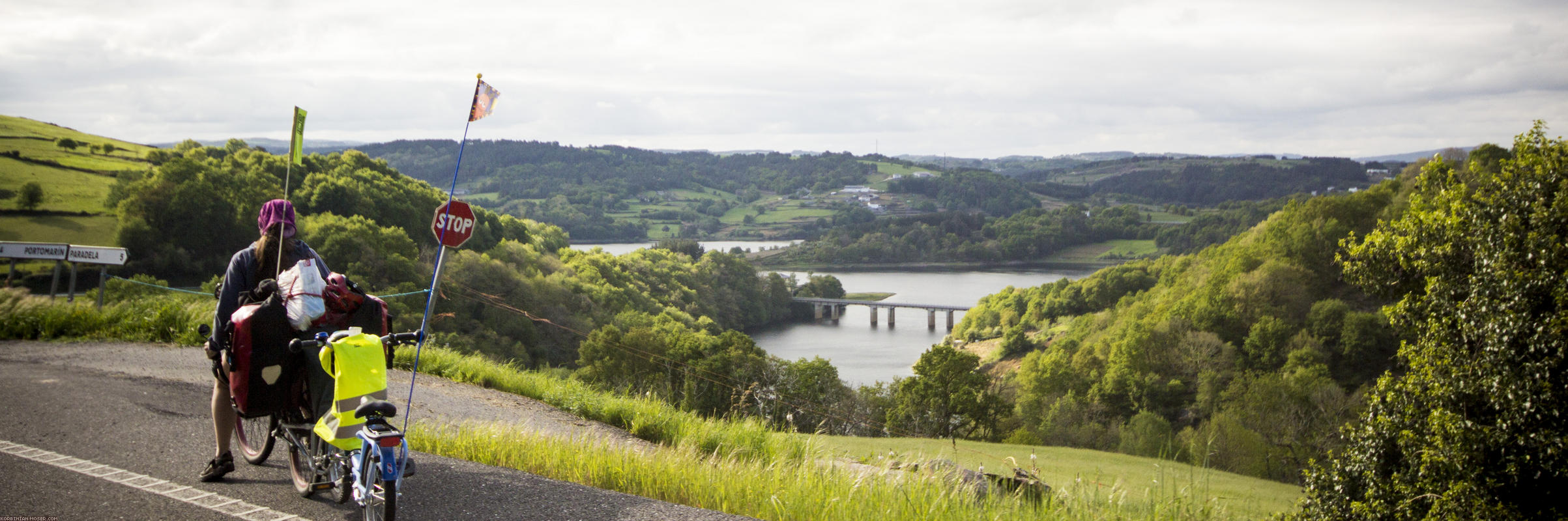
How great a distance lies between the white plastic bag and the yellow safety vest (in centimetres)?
51

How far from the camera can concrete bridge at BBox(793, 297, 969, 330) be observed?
3509 inches

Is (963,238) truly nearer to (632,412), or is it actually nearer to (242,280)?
(632,412)

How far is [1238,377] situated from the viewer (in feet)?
129

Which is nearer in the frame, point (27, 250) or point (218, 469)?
point (218, 469)

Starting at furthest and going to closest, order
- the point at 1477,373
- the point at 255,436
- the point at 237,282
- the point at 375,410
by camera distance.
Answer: the point at 1477,373, the point at 255,436, the point at 237,282, the point at 375,410

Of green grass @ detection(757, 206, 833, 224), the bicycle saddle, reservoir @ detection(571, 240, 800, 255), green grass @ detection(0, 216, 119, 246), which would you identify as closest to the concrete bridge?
reservoir @ detection(571, 240, 800, 255)

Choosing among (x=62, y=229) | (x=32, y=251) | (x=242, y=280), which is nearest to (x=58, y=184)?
(x=62, y=229)

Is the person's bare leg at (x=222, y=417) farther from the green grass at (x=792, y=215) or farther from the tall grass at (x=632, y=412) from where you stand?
the green grass at (x=792, y=215)

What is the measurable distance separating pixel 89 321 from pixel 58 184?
49045 millimetres

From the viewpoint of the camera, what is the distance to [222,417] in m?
4.29

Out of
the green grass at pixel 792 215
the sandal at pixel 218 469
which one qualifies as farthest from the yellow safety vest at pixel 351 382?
the green grass at pixel 792 215

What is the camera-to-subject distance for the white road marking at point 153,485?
150 inches

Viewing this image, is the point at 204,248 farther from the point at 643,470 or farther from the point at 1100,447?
the point at 643,470

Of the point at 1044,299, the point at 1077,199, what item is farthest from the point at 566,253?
the point at 1077,199
